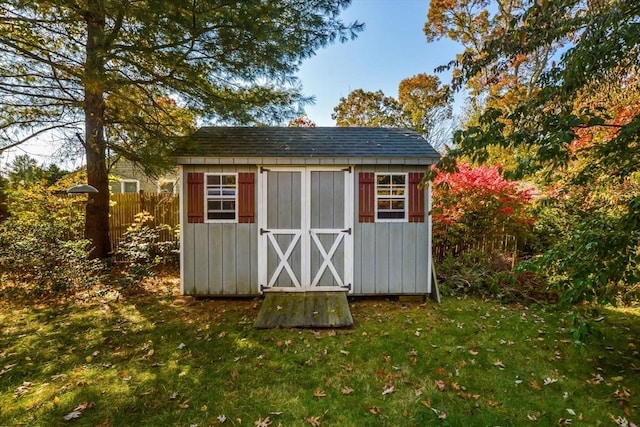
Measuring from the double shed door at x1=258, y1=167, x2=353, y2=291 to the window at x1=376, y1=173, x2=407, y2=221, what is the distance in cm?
52

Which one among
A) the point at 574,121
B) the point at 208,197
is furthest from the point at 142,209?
the point at 574,121

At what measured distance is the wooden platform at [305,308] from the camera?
439 centimetres

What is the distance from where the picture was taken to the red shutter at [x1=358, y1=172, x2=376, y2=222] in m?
5.32

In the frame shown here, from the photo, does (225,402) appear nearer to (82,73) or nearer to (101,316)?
(101,316)

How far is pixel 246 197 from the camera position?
5328mm

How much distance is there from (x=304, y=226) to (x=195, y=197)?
6.47ft

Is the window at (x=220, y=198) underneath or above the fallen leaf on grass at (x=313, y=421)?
above

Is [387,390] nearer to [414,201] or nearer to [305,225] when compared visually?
[305,225]

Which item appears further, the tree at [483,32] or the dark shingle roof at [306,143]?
the tree at [483,32]

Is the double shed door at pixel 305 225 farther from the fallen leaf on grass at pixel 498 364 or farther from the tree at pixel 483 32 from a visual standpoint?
the tree at pixel 483 32

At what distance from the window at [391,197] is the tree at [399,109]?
1235 cm

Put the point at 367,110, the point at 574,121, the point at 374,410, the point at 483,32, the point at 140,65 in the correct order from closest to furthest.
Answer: the point at 574,121 → the point at 374,410 → the point at 140,65 → the point at 483,32 → the point at 367,110

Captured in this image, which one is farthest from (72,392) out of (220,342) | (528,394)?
(528,394)

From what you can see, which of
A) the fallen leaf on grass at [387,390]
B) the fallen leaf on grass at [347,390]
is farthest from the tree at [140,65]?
the fallen leaf on grass at [387,390]
